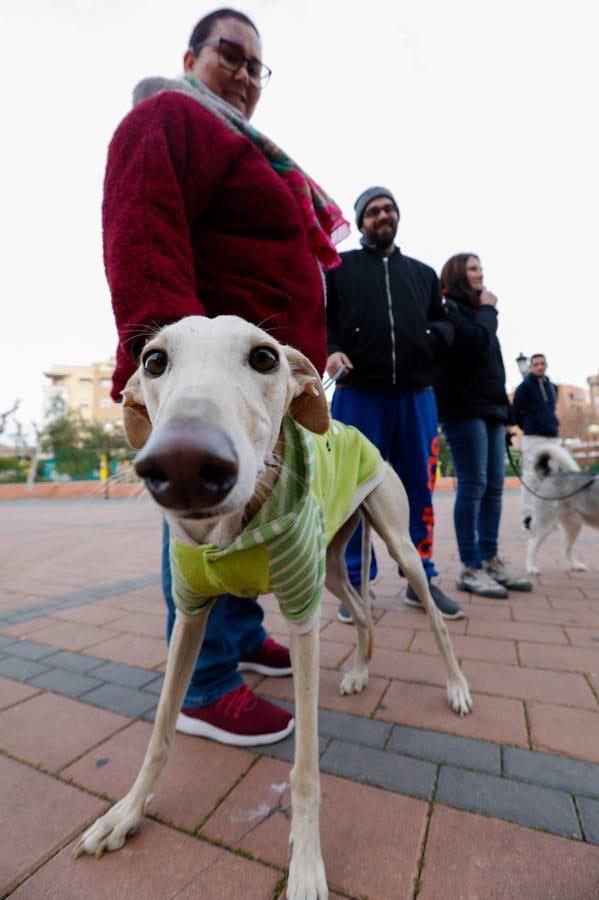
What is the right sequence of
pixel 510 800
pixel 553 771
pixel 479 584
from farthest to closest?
pixel 479 584
pixel 553 771
pixel 510 800

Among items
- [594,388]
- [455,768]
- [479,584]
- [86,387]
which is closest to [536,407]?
[479,584]

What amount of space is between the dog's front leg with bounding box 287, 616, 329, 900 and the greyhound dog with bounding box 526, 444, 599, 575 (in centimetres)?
380

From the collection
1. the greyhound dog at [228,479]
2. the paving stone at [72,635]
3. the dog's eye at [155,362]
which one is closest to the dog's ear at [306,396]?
the greyhound dog at [228,479]

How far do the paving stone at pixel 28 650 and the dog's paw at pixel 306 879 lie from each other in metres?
1.93

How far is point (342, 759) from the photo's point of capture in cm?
149

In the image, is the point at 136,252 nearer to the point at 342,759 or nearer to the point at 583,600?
the point at 342,759

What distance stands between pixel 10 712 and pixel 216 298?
72.9 inches

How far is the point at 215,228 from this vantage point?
5.29ft

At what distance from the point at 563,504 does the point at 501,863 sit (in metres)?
4.24

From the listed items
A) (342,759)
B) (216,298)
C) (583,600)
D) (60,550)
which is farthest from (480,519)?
(60,550)

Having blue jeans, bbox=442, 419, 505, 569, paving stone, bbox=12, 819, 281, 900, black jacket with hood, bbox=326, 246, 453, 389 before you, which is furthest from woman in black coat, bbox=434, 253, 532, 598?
paving stone, bbox=12, 819, 281, 900

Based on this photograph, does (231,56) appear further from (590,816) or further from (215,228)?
(590,816)

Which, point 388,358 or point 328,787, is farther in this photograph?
point 388,358

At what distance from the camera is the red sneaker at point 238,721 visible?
1622 mm
